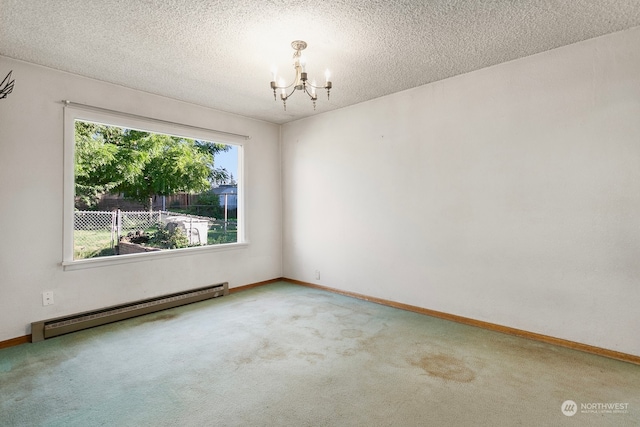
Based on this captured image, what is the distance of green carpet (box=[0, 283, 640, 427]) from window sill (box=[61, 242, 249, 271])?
0.65 m

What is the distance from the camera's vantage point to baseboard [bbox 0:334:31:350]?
9.21 feet

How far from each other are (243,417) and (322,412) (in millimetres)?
454

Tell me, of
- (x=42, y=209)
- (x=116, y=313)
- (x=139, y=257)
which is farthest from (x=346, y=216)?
(x=42, y=209)

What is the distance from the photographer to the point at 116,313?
11.1 ft

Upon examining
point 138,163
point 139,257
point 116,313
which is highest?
point 138,163

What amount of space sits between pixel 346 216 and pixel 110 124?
298 cm

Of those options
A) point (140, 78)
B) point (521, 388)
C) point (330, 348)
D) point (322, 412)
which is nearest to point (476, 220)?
point (521, 388)

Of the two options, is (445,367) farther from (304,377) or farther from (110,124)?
(110,124)

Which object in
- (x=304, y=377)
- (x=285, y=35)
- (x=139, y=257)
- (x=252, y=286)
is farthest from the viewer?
(x=252, y=286)

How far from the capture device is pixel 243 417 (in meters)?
1.84

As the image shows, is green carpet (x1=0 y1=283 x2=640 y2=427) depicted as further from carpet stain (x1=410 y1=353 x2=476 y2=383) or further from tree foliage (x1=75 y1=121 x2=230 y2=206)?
tree foliage (x1=75 y1=121 x2=230 y2=206)

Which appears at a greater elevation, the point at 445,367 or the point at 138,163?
the point at 138,163

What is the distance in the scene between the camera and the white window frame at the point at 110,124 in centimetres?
318

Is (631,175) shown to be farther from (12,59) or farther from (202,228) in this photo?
(12,59)
